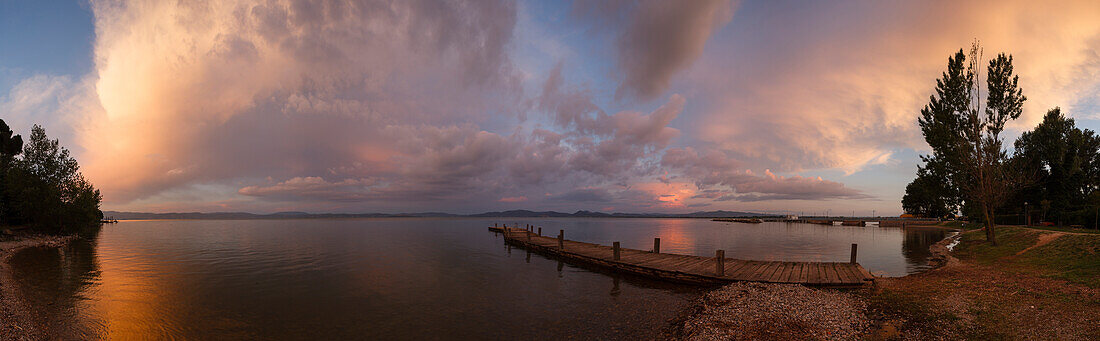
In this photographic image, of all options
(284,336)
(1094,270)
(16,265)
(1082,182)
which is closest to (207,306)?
(284,336)

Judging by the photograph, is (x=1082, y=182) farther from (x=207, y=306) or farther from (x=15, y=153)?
(x=15, y=153)

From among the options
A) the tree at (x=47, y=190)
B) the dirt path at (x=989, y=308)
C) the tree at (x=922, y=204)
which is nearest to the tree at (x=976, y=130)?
the dirt path at (x=989, y=308)

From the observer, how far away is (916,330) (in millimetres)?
11625

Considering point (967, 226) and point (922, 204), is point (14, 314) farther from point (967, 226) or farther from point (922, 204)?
point (922, 204)

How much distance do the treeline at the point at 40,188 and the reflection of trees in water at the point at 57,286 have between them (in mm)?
23616

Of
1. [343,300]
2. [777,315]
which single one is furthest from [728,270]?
[343,300]

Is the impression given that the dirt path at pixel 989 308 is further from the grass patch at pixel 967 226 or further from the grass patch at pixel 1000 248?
the grass patch at pixel 967 226

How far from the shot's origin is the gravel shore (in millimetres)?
11617

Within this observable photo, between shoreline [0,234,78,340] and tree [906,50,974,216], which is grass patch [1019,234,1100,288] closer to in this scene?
tree [906,50,974,216]

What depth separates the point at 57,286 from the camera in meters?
21.2

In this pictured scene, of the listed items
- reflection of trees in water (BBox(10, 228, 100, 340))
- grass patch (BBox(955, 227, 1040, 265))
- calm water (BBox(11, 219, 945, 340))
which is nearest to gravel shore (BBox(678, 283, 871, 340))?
calm water (BBox(11, 219, 945, 340))

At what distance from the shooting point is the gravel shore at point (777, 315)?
1162cm

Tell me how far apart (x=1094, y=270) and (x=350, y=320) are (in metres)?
30.6

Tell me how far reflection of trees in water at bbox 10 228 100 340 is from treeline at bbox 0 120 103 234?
23616 millimetres
